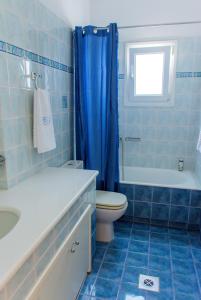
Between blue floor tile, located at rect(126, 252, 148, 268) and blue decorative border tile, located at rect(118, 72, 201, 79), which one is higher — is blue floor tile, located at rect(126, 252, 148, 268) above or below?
below

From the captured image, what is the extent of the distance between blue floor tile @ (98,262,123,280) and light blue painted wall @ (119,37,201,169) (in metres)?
1.66

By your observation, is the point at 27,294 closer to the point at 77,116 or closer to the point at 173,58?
the point at 77,116

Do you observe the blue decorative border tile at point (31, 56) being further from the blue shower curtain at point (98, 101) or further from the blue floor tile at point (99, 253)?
the blue floor tile at point (99, 253)

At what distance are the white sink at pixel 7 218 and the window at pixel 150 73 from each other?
7.78 feet

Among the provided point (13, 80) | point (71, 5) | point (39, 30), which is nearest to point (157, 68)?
point (71, 5)

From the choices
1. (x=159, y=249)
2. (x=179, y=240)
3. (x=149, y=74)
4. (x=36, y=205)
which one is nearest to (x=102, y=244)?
(x=159, y=249)

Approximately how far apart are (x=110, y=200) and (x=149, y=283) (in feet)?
2.52

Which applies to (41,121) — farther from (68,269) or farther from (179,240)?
(179,240)

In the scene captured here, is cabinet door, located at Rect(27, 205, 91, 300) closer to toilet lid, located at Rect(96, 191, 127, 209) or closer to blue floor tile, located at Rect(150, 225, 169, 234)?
toilet lid, located at Rect(96, 191, 127, 209)

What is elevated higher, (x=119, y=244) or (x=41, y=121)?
(x=41, y=121)

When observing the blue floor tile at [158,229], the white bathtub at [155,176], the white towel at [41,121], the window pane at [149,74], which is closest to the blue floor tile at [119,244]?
the blue floor tile at [158,229]

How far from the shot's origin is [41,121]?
5.83 ft

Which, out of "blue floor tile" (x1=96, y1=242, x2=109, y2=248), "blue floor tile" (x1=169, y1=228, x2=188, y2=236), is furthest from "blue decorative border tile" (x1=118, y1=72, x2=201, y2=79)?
"blue floor tile" (x1=96, y1=242, x2=109, y2=248)

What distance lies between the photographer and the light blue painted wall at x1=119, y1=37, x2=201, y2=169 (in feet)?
9.78
